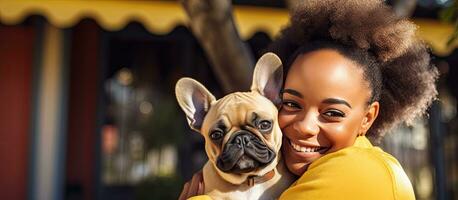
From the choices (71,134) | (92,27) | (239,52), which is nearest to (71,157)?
(71,134)

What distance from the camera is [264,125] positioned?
6.09 feet

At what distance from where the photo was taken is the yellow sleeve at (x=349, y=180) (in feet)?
6.03

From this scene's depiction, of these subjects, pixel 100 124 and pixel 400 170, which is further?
pixel 100 124

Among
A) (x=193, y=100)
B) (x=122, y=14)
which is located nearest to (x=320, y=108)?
(x=193, y=100)

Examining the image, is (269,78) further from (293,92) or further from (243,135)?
(243,135)

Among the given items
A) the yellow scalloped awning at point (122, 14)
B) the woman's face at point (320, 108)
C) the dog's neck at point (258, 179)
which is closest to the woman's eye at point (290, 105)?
the woman's face at point (320, 108)

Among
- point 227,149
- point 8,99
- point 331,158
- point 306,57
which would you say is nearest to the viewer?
point 227,149

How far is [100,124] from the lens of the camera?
299 inches

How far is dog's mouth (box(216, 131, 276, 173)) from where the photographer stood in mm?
1777

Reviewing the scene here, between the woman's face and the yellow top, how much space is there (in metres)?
0.07

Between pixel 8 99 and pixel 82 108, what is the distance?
0.88m

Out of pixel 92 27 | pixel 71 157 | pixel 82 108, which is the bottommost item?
pixel 71 157

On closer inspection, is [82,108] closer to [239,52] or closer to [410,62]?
[239,52]

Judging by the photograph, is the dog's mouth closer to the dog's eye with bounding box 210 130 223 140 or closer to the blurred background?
the dog's eye with bounding box 210 130 223 140
